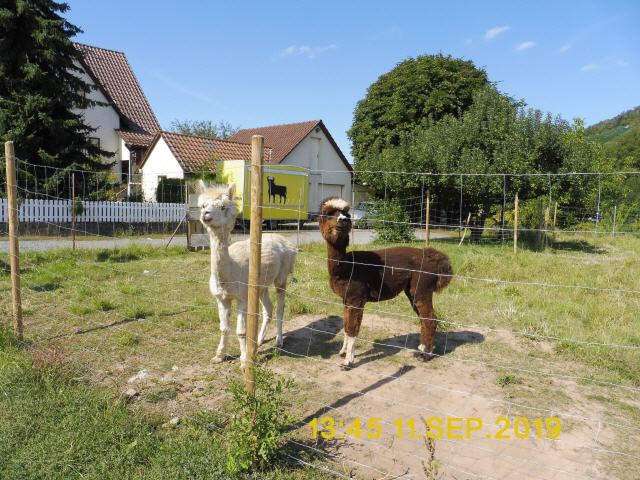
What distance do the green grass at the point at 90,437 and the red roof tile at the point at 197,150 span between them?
59.9 ft

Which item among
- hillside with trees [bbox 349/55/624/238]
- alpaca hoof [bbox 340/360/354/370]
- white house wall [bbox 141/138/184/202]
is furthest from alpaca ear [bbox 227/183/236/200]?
white house wall [bbox 141/138/184/202]

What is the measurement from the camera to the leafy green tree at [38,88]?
15078mm

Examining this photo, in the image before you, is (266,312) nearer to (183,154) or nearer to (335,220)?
(335,220)

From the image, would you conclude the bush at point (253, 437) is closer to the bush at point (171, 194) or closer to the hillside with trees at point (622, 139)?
the bush at point (171, 194)

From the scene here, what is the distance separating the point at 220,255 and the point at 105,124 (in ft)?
74.8

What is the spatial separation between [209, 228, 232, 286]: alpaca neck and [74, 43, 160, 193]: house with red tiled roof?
19.7 metres

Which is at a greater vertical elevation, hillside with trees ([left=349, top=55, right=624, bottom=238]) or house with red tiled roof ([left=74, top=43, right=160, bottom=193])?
house with red tiled roof ([left=74, top=43, right=160, bottom=193])

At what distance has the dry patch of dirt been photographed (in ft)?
9.73

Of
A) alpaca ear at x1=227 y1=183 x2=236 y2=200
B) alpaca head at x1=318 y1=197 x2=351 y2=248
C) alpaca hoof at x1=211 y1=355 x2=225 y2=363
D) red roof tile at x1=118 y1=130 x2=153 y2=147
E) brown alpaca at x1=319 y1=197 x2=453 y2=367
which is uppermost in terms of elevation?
red roof tile at x1=118 y1=130 x2=153 y2=147

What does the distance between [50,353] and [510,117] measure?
53.5 ft

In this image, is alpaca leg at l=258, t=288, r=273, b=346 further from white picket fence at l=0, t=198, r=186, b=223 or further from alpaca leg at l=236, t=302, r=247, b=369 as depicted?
white picket fence at l=0, t=198, r=186, b=223

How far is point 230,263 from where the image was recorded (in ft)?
14.6

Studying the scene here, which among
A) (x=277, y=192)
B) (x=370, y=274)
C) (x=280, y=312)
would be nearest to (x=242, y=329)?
(x=280, y=312)

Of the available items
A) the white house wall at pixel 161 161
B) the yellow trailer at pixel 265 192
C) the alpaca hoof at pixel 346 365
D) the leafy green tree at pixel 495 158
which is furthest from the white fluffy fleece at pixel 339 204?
the white house wall at pixel 161 161
